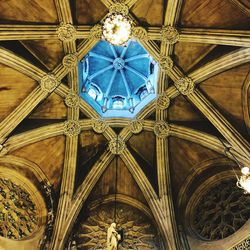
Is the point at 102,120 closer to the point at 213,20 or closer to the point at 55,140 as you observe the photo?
the point at 55,140

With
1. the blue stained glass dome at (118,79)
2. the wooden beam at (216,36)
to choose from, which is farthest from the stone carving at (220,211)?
the wooden beam at (216,36)

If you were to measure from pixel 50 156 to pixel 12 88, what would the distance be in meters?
2.62

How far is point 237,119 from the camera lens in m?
12.9

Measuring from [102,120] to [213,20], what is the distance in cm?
490

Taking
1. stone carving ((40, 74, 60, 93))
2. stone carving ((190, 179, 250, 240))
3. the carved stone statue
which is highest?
stone carving ((40, 74, 60, 93))

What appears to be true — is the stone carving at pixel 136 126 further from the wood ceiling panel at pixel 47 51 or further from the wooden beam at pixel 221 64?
the wood ceiling panel at pixel 47 51

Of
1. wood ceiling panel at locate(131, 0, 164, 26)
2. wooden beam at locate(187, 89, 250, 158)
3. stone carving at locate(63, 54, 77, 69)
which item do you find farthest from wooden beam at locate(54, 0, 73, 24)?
wooden beam at locate(187, 89, 250, 158)

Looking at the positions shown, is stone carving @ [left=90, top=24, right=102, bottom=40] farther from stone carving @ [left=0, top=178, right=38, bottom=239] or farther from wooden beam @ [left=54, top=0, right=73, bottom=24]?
stone carving @ [left=0, top=178, right=38, bottom=239]

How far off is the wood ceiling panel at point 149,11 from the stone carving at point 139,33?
9.5 inches

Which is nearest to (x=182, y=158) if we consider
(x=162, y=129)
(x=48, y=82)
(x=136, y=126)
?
(x=162, y=129)

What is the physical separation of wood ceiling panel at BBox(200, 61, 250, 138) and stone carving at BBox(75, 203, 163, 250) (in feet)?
14.0

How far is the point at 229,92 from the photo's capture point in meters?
12.9

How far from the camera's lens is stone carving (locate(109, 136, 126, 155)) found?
14.5 metres

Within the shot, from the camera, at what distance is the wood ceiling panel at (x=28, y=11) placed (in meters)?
11.8
